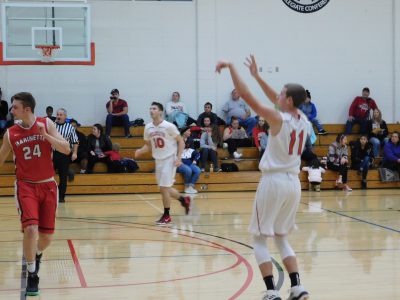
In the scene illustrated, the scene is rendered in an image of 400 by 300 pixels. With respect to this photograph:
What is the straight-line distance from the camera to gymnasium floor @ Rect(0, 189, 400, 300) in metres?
6.19

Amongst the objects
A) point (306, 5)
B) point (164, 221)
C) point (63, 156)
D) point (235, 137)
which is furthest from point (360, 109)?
point (164, 221)

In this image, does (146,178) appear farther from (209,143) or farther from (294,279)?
(294,279)

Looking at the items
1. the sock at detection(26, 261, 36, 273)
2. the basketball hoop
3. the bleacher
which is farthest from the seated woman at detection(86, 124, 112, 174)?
the sock at detection(26, 261, 36, 273)

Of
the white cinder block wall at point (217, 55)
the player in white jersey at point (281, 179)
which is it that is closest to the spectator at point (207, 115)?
the white cinder block wall at point (217, 55)

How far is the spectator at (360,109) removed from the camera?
18938mm

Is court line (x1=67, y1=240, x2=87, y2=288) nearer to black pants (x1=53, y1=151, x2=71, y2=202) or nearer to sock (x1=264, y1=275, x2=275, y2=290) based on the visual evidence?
sock (x1=264, y1=275, x2=275, y2=290)

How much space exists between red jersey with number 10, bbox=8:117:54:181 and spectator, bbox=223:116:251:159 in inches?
448

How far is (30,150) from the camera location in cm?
612

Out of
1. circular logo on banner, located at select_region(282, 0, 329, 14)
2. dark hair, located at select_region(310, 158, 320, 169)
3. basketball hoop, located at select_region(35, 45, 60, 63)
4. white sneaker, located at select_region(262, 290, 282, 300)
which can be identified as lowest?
white sneaker, located at select_region(262, 290, 282, 300)

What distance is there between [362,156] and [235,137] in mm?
3353

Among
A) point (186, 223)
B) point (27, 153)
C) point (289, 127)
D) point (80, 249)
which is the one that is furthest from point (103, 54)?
point (289, 127)

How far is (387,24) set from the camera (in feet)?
65.6

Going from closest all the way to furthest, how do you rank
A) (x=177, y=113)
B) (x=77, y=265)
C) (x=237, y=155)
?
(x=77, y=265) → (x=237, y=155) → (x=177, y=113)

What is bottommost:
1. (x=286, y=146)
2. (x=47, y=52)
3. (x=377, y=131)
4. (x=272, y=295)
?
(x=272, y=295)
